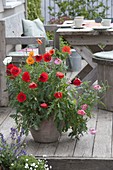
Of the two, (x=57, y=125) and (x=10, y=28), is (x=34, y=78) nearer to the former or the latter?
(x=57, y=125)

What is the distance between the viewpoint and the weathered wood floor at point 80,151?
4.71 meters

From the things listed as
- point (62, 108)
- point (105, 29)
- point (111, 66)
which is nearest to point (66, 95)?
point (62, 108)

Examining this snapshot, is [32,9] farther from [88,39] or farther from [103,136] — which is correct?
[103,136]

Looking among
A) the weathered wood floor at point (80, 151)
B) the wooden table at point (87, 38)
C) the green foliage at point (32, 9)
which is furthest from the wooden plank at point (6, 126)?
the green foliage at point (32, 9)

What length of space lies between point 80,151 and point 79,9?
7.71 metres

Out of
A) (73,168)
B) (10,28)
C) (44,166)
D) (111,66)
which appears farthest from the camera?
(10,28)

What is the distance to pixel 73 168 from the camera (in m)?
4.73

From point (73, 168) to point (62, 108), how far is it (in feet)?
1.82

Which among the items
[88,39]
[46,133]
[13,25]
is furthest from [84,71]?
[46,133]

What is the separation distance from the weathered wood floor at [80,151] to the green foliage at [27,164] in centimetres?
33

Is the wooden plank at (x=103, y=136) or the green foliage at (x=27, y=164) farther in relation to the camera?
the wooden plank at (x=103, y=136)

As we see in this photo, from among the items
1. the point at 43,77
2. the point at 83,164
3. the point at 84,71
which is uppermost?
the point at 43,77

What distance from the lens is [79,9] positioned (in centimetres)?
1227

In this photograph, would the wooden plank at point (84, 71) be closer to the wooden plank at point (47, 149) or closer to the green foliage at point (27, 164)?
the wooden plank at point (47, 149)
